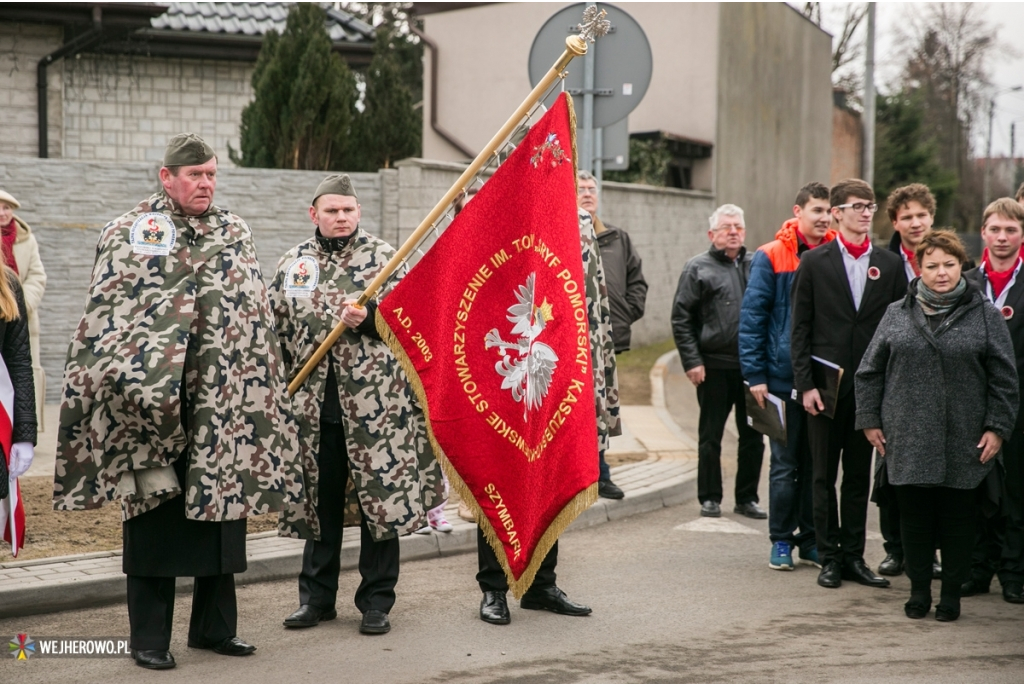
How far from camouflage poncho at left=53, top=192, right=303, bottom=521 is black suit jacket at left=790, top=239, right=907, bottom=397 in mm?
3145

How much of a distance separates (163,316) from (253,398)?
0.51 m

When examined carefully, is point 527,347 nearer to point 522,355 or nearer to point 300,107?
point 522,355

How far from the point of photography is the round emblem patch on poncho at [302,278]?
5770 millimetres

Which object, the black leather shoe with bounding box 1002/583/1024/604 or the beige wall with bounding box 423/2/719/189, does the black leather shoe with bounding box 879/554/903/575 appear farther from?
the beige wall with bounding box 423/2/719/189

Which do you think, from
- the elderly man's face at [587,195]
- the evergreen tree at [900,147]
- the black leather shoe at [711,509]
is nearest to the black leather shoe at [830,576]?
the black leather shoe at [711,509]

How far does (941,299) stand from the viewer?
6.04m

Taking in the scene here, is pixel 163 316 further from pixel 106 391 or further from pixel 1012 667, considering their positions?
pixel 1012 667

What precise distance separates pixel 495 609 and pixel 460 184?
6.60 feet

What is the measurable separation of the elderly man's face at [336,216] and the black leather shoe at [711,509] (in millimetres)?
3839

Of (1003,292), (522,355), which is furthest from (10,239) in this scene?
(1003,292)

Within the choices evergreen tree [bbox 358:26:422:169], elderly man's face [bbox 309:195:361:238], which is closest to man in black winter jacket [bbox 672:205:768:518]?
elderly man's face [bbox 309:195:361:238]

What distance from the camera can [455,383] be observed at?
214 inches

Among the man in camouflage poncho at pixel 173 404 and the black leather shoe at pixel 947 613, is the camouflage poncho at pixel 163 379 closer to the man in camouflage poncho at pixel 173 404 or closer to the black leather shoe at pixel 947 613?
the man in camouflage poncho at pixel 173 404

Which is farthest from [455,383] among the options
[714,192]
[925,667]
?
[714,192]
